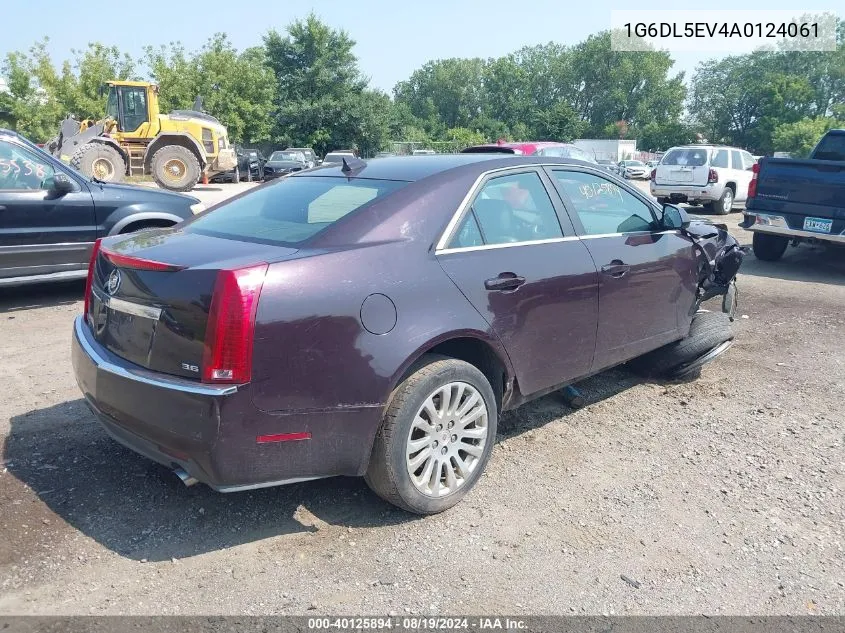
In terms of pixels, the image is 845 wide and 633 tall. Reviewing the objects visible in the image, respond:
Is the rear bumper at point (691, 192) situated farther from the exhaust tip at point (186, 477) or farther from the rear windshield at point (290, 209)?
the exhaust tip at point (186, 477)

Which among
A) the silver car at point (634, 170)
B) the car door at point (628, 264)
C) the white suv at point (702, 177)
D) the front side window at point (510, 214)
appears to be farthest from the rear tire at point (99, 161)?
the silver car at point (634, 170)

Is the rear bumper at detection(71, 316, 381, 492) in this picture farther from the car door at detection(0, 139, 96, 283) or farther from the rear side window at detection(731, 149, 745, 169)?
the rear side window at detection(731, 149, 745, 169)

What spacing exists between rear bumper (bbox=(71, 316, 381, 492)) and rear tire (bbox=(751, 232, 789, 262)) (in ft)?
31.1

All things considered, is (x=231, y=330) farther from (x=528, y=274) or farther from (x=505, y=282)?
(x=528, y=274)

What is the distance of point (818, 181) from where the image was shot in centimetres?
912

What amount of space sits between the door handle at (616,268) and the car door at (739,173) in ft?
50.6

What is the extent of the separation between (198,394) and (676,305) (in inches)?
133

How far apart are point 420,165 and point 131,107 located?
21569 millimetres

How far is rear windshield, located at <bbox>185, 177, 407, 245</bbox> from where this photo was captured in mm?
3367

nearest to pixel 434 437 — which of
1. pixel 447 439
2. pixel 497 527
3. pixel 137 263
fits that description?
pixel 447 439

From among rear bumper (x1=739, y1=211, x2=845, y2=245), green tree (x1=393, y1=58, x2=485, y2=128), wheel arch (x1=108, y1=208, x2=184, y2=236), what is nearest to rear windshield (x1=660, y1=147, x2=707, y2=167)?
rear bumper (x1=739, y1=211, x2=845, y2=245)

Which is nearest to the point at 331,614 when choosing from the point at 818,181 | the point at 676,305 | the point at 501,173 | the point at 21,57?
the point at 501,173

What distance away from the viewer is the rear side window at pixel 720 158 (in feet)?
57.5

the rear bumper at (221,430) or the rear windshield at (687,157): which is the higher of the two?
the rear windshield at (687,157)
